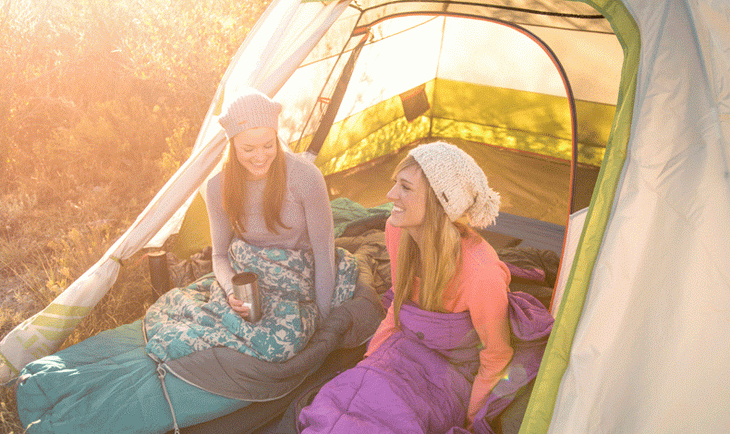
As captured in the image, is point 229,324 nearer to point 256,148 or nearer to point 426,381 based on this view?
point 256,148

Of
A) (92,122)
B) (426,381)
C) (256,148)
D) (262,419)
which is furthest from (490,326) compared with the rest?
(92,122)

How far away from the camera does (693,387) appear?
1.36m

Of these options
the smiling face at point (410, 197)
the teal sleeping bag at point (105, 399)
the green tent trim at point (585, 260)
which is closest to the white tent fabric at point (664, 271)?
the green tent trim at point (585, 260)

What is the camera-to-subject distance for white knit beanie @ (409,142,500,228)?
5.40 ft

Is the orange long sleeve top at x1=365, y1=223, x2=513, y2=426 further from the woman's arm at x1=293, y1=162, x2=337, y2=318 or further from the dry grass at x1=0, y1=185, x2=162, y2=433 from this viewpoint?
the dry grass at x1=0, y1=185, x2=162, y2=433

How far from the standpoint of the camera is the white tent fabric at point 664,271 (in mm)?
1326

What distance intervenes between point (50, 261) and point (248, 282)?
196 cm

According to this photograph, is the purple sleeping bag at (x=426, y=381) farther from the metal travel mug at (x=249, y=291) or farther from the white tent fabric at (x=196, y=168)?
the white tent fabric at (x=196, y=168)

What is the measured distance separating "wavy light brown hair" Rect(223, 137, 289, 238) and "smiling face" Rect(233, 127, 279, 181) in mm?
28

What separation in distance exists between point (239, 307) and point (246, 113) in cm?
82

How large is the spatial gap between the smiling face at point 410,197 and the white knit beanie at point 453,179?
1.6 inches

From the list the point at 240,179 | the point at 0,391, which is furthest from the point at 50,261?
the point at 240,179

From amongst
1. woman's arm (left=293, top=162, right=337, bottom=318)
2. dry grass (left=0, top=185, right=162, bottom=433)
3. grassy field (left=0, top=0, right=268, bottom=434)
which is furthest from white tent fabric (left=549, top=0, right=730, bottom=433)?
grassy field (left=0, top=0, right=268, bottom=434)

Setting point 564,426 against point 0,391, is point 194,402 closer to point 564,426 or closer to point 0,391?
point 0,391
